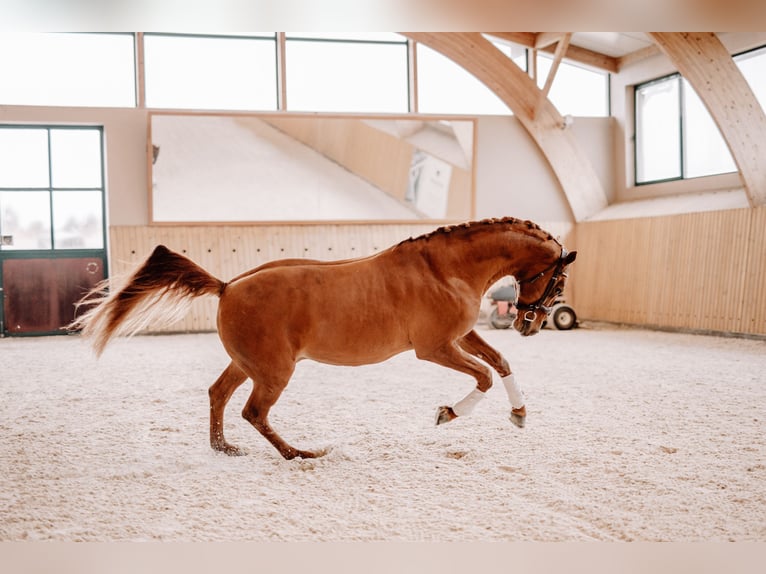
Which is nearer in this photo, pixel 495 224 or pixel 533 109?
pixel 495 224

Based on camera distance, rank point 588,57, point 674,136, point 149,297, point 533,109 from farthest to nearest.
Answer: point 588,57, point 533,109, point 674,136, point 149,297

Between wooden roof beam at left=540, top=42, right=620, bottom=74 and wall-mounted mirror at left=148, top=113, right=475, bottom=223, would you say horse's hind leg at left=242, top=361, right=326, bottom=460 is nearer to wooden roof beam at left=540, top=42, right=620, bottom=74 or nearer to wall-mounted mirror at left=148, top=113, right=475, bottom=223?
wall-mounted mirror at left=148, top=113, right=475, bottom=223

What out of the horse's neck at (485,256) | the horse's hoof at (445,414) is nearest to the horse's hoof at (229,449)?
the horse's hoof at (445,414)

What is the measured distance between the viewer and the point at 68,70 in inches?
470

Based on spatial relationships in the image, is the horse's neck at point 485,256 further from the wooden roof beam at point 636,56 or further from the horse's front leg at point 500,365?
the wooden roof beam at point 636,56

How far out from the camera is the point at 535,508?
8.98 feet

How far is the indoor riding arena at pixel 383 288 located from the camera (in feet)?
9.93

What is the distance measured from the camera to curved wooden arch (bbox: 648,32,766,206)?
9609 millimetres

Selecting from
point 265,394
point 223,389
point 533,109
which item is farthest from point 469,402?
point 533,109

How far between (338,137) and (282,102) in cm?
126

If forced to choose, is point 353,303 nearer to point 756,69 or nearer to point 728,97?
point 728,97

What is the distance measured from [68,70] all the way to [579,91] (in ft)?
32.8

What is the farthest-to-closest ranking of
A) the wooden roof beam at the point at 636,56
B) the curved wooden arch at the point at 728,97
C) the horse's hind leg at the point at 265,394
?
1. the wooden roof beam at the point at 636,56
2. the curved wooden arch at the point at 728,97
3. the horse's hind leg at the point at 265,394

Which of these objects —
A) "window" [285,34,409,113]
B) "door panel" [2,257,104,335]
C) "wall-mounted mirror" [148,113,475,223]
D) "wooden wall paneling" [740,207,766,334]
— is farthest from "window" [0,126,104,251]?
"wooden wall paneling" [740,207,766,334]
